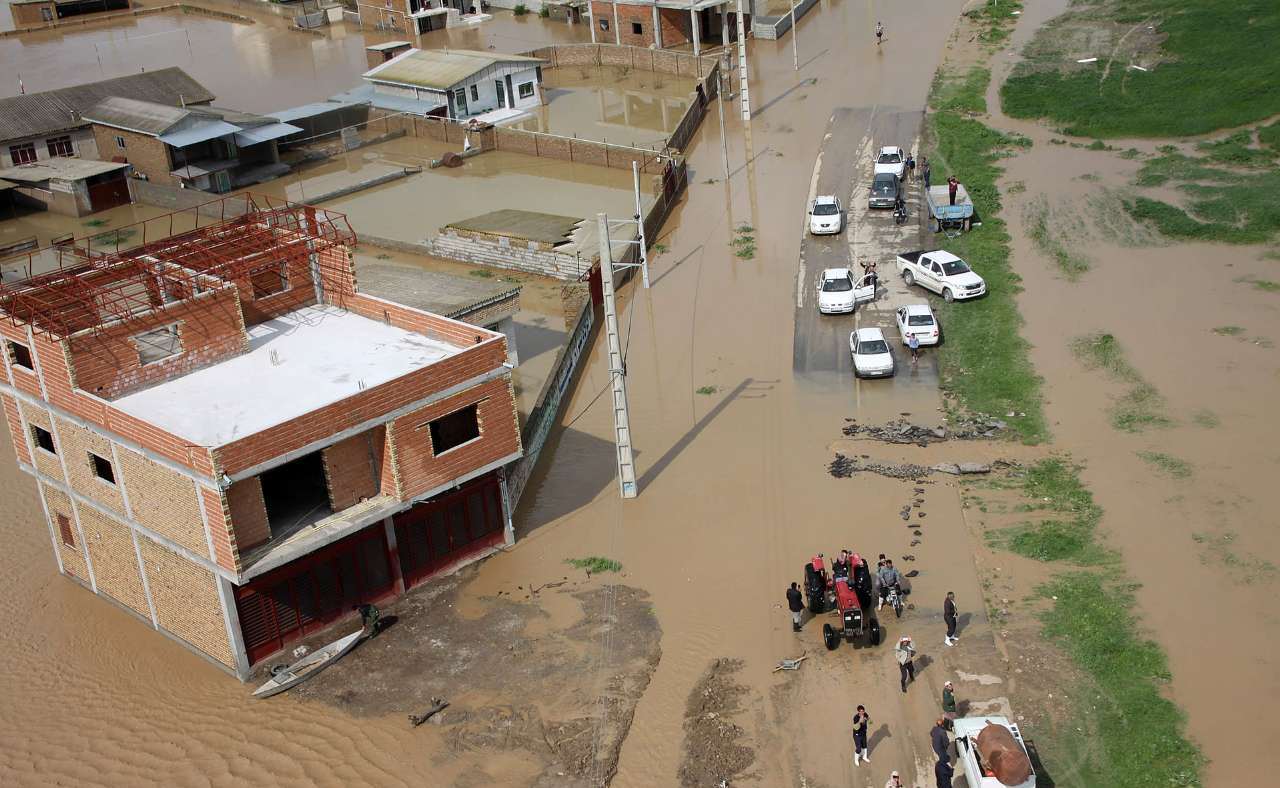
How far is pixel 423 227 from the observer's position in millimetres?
61406

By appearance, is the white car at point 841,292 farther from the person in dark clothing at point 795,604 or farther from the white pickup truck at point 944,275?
the person in dark clothing at point 795,604

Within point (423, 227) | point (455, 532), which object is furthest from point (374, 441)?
point (423, 227)

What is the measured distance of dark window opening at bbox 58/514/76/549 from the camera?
112 feet

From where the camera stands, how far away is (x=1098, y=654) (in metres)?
27.9

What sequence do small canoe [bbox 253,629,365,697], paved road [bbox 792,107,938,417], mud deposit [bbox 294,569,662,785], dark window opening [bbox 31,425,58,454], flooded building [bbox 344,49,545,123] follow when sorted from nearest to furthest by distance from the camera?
mud deposit [bbox 294,569,662,785] < small canoe [bbox 253,629,365,697] < dark window opening [bbox 31,425,58,454] < paved road [bbox 792,107,938,417] < flooded building [bbox 344,49,545,123]

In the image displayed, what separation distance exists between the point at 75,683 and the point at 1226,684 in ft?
81.4

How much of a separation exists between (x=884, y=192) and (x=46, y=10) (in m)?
90.4

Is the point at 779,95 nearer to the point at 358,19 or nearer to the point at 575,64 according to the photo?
the point at 575,64

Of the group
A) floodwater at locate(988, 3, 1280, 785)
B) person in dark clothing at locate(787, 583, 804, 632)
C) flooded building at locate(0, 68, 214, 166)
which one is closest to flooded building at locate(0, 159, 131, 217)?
flooded building at locate(0, 68, 214, 166)

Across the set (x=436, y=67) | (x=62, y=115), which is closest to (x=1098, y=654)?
(x=436, y=67)

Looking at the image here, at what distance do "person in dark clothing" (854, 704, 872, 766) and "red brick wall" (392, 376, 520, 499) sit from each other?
11.8 meters

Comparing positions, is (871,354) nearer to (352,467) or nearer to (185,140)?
(352,467)

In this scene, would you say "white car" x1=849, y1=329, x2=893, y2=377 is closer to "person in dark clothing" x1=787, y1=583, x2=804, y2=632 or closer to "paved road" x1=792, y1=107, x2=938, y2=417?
"paved road" x1=792, y1=107, x2=938, y2=417

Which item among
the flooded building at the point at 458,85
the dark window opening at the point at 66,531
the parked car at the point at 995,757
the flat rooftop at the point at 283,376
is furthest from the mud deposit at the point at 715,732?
the flooded building at the point at 458,85
